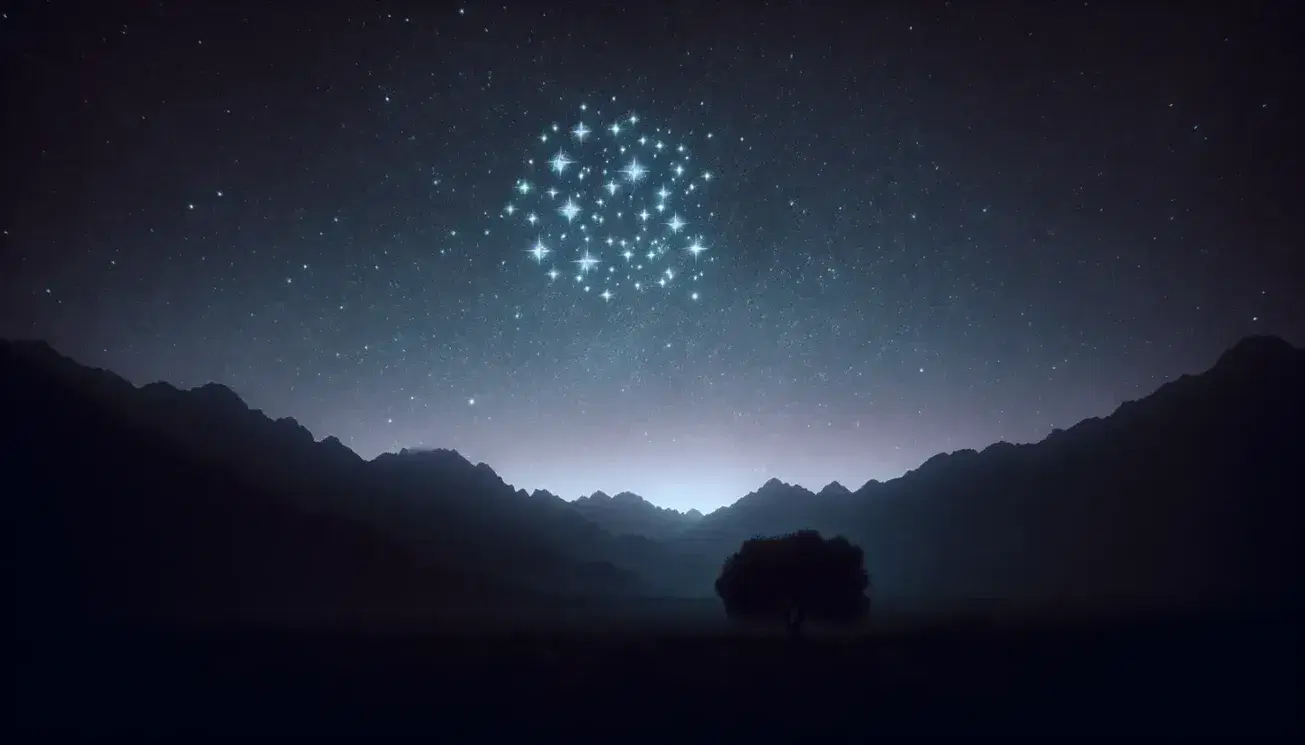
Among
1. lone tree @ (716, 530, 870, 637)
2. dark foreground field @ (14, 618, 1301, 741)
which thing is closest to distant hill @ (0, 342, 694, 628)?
dark foreground field @ (14, 618, 1301, 741)

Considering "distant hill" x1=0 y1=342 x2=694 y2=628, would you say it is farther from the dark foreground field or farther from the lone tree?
the lone tree

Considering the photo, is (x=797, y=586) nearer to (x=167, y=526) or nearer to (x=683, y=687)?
(x=683, y=687)

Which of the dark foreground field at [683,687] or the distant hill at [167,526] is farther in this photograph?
the distant hill at [167,526]

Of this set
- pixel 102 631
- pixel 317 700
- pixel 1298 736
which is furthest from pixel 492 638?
pixel 1298 736

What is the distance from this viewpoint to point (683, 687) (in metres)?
28.5

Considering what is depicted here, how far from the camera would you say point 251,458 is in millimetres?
192250

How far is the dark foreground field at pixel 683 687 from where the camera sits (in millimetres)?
22438

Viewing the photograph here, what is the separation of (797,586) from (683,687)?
17944 mm

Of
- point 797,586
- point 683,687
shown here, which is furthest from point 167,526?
point 683,687

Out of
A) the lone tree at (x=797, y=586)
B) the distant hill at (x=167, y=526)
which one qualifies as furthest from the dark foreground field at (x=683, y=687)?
the distant hill at (x=167, y=526)

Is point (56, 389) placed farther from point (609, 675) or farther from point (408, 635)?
point (609, 675)

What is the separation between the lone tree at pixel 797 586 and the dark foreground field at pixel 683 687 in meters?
2.43

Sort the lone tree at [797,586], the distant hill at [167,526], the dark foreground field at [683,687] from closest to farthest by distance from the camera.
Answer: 1. the dark foreground field at [683,687]
2. the lone tree at [797,586]
3. the distant hill at [167,526]

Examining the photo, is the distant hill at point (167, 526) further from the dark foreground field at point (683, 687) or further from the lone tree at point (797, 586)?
the lone tree at point (797, 586)
